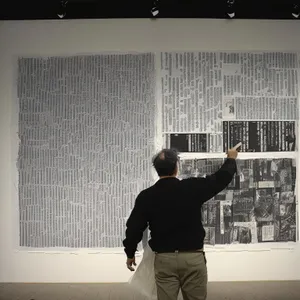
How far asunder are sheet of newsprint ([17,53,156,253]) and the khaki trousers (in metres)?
1.32

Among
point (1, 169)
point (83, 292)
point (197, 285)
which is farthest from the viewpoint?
point (1, 169)

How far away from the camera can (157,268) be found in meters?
2.30

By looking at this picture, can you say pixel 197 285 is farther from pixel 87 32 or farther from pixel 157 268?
pixel 87 32

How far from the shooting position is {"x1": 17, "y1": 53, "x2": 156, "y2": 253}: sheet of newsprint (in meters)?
3.57

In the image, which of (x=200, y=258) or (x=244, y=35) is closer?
(x=200, y=258)

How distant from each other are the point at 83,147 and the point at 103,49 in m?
0.92
